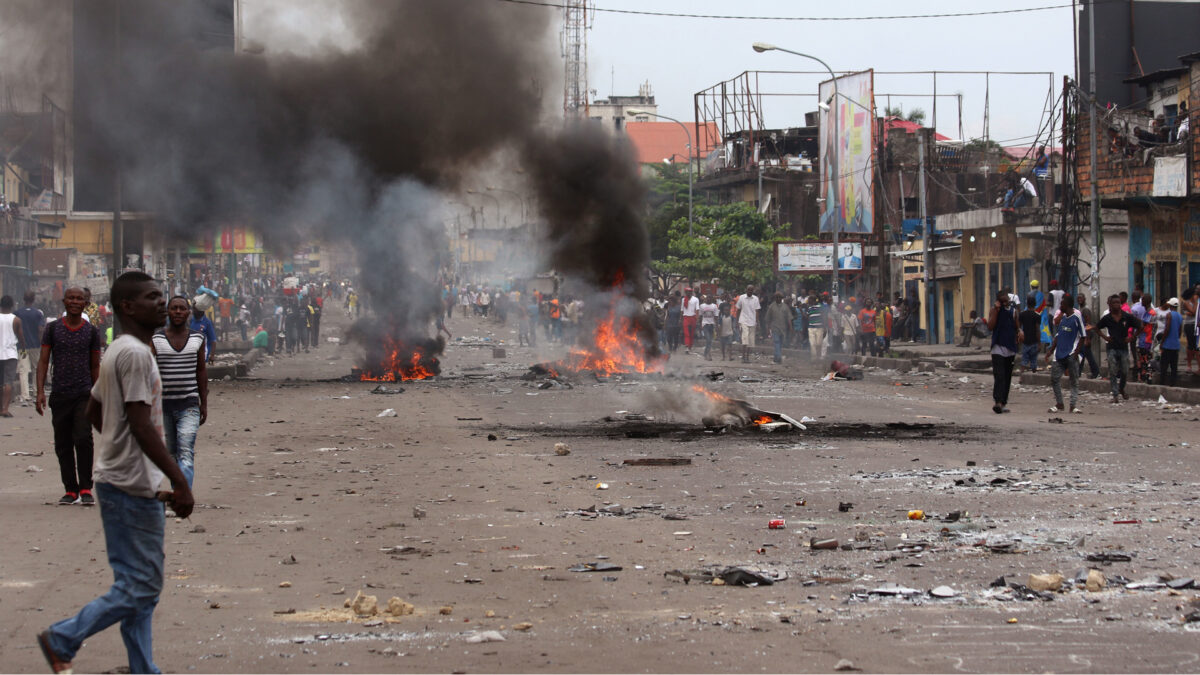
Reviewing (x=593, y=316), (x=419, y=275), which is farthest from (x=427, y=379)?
(x=593, y=316)

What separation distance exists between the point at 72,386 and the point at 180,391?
151 cm

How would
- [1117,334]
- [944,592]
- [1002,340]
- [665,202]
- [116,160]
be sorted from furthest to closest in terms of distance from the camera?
[665,202], [116,160], [1117,334], [1002,340], [944,592]

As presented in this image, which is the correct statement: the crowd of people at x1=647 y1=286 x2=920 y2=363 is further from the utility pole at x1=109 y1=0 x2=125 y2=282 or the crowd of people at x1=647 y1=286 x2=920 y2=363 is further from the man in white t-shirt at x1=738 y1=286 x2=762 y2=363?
the utility pole at x1=109 y1=0 x2=125 y2=282

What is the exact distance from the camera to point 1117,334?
15852 mm

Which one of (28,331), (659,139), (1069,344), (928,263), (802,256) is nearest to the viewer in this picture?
(1069,344)

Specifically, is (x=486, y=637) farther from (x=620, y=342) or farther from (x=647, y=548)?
(x=620, y=342)

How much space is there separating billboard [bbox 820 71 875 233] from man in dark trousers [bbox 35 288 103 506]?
95.2ft

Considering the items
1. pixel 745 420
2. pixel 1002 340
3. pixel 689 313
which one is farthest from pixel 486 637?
pixel 689 313

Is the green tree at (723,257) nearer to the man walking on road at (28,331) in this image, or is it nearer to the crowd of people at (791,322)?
the crowd of people at (791,322)

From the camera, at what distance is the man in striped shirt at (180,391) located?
24.1 ft

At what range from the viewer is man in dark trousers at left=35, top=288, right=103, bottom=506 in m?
8.38

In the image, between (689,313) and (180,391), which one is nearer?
(180,391)

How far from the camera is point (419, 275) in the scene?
872 inches

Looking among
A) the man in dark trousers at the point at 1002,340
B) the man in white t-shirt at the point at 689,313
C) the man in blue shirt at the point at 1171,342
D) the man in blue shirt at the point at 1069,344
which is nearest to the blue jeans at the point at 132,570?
the man in dark trousers at the point at 1002,340
